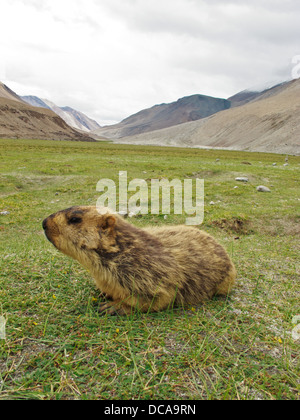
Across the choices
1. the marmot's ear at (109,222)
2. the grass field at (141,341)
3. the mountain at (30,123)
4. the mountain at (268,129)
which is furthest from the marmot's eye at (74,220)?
the mountain at (30,123)

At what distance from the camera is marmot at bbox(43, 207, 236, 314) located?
4027 mm

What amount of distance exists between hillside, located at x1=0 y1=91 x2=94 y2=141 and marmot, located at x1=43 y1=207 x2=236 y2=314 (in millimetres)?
153573

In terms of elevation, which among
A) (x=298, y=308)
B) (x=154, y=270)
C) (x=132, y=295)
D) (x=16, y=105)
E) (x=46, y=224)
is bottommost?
(x=298, y=308)

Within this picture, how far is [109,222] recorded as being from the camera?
14.1 ft

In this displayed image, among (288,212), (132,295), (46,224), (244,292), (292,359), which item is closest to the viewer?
(292,359)

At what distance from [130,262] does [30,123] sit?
18468 centimetres

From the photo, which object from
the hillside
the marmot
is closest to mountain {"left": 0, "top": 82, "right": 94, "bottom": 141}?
the hillside

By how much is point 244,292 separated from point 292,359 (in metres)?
1.85

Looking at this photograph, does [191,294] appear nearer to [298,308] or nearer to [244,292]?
[244,292]

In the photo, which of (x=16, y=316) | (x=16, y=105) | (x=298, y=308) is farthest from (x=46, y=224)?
(x=16, y=105)

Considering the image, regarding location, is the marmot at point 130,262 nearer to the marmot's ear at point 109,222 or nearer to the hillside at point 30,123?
the marmot's ear at point 109,222

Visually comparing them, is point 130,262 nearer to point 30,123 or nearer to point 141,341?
point 141,341

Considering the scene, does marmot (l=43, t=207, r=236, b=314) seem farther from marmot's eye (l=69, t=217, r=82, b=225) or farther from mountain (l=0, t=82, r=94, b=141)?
mountain (l=0, t=82, r=94, b=141)

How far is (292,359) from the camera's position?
3199mm
